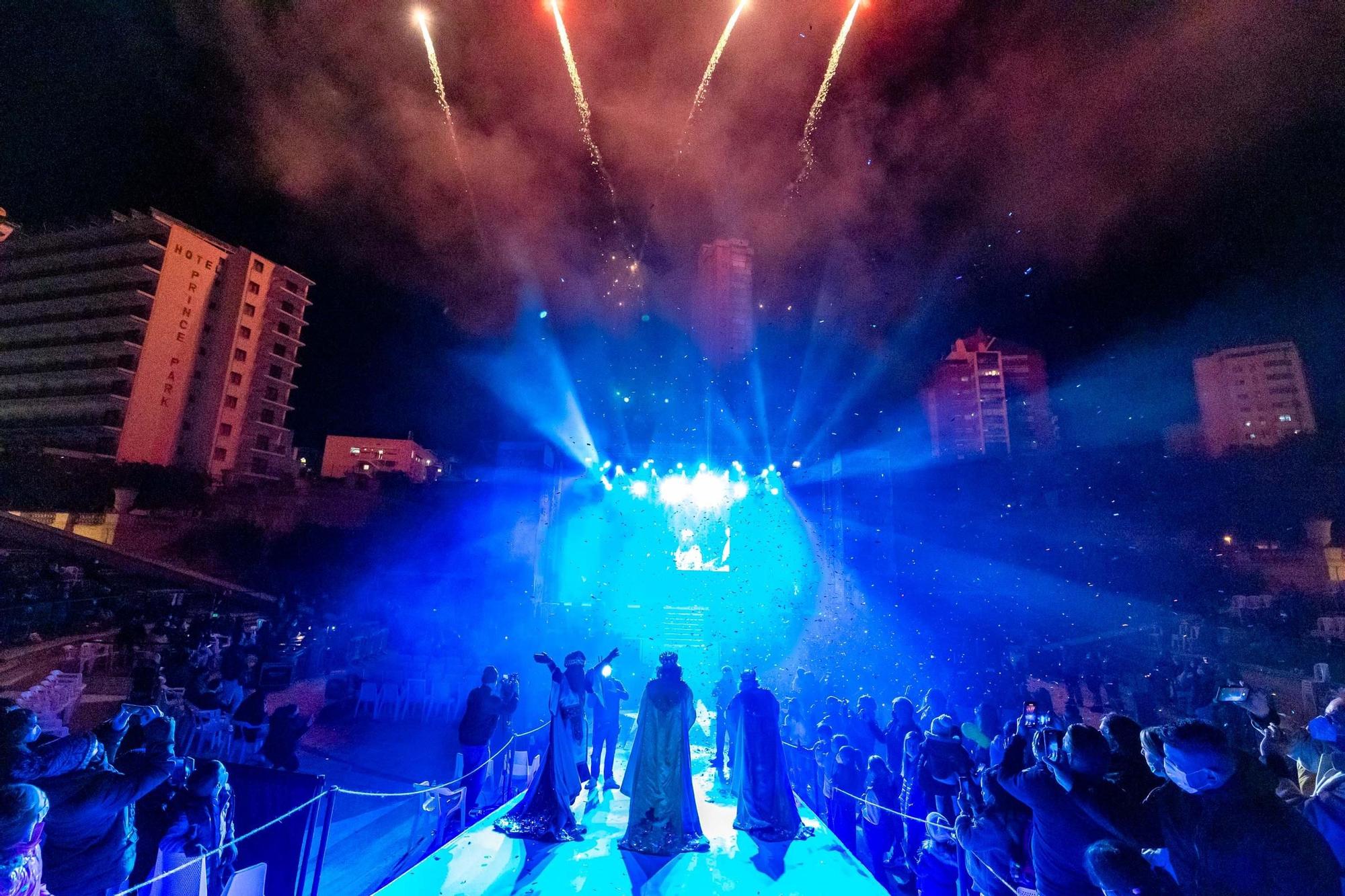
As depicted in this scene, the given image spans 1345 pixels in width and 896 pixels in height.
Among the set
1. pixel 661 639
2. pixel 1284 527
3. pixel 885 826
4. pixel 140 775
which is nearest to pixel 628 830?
pixel 885 826

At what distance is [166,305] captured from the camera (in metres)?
37.5

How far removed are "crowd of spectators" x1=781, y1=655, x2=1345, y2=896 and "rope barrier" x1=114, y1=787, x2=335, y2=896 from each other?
4.43 metres

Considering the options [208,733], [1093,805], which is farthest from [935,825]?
[208,733]

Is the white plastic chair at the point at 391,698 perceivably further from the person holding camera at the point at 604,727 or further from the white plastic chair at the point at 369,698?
the person holding camera at the point at 604,727

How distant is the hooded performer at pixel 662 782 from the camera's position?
226 inches

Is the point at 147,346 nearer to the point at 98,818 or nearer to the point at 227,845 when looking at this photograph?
the point at 227,845

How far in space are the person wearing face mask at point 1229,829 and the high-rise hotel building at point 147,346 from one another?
41.7 metres

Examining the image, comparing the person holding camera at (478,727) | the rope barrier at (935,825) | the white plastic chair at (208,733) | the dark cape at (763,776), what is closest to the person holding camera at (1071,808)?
the rope barrier at (935,825)

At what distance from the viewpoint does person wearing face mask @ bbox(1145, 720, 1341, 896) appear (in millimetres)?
2088

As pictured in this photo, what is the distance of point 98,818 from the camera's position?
2945 millimetres

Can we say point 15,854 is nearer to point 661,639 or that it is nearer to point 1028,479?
point 661,639

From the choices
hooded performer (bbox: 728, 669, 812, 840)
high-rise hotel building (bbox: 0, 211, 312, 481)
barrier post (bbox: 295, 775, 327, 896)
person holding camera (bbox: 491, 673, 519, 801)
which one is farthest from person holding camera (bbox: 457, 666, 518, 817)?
high-rise hotel building (bbox: 0, 211, 312, 481)

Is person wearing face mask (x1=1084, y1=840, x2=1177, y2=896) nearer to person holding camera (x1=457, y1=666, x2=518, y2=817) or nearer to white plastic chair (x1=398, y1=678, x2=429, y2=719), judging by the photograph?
person holding camera (x1=457, y1=666, x2=518, y2=817)

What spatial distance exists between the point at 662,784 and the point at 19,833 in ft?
15.6
